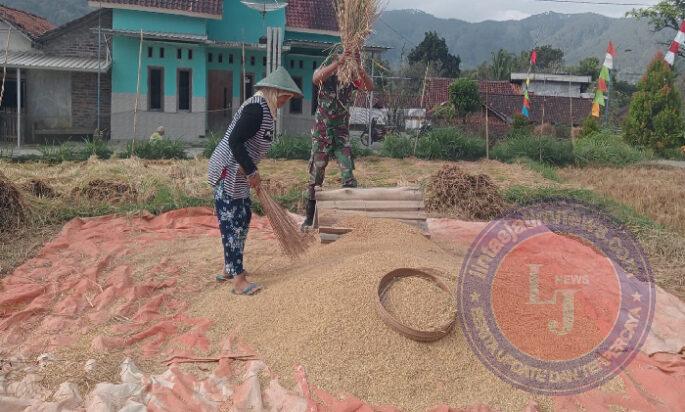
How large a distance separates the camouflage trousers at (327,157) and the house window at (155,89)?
1007 centimetres

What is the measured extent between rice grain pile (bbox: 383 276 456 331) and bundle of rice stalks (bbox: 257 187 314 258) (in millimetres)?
870

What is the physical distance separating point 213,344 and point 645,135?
13268 millimetres

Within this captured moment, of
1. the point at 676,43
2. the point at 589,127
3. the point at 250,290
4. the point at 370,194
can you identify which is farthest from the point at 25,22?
the point at 250,290

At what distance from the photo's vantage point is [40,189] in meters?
6.32

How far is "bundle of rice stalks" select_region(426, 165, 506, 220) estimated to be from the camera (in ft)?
20.6

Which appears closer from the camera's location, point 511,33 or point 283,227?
point 283,227

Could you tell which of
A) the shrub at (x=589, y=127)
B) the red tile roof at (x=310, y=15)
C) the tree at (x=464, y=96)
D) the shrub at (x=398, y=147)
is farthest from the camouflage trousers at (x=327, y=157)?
the tree at (x=464, y=96)

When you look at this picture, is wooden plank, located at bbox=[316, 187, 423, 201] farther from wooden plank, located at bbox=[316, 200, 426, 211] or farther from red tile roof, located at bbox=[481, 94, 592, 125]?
red tile roof, located at bbox=[481, 94, 592, 125]

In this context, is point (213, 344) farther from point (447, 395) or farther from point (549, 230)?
point (549, 230)

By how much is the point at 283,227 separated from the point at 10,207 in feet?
9.80

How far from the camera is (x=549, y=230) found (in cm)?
526

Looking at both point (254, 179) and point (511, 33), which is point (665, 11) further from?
point (511, 33)

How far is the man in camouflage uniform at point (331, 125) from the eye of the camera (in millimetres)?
5047

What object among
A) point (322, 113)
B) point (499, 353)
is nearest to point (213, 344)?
point (499, 353)
